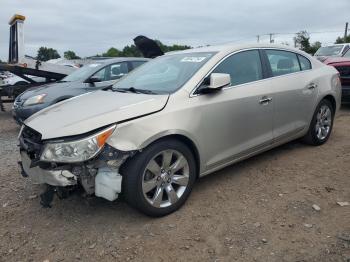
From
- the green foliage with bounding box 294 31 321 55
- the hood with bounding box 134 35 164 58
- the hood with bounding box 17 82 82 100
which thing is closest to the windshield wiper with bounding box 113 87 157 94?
the hood with bounding box 17 82 82 100

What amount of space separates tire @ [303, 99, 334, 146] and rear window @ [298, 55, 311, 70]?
560mm

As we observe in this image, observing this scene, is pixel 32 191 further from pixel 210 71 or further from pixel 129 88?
pixel 210 71

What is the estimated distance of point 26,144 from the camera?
3.46m

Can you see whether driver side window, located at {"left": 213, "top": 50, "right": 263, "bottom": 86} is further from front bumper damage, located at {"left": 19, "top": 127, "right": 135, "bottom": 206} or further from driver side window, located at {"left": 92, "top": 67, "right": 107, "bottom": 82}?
driver side window, located at {"left": 92, "top": 67, "right": 107, "bottom": 82}

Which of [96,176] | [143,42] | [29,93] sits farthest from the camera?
[143,42]

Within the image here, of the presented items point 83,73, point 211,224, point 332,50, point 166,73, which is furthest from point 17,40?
point 332,50

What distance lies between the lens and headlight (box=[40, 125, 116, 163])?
9.81 feet

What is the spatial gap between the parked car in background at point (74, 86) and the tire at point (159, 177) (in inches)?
141

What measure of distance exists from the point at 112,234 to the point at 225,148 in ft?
4.87

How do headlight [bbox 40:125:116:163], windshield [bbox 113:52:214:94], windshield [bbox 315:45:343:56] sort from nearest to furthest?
headlight [bbox 40:125:116:163] → windshield [bbox 113:52:214:94] → windshield [bbox 315:45:343:56]

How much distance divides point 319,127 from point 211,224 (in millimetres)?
2897

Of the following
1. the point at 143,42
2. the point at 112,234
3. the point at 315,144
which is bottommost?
the point at 112,234

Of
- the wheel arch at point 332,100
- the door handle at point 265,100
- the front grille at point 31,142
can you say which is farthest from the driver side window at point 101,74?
the wheel arch at point 332,100

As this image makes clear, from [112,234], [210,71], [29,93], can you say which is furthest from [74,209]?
[29,93]
